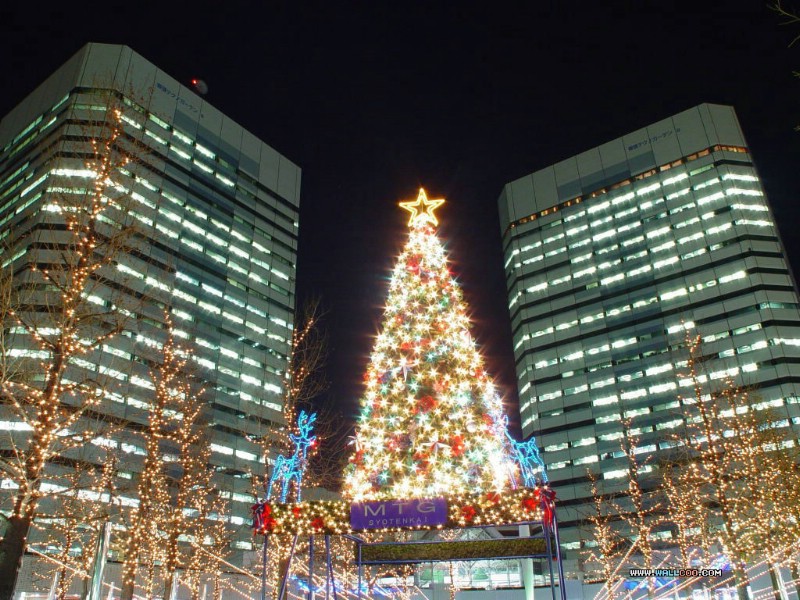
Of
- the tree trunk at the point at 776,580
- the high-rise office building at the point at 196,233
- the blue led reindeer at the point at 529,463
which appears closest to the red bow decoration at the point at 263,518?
the blue led reindeer at the point at 529,463

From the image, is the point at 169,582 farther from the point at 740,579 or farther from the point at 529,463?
the point at 740,579

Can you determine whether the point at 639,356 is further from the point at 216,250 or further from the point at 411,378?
the point at 411,378

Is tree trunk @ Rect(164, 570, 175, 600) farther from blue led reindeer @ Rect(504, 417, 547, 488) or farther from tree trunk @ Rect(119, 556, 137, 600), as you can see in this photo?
blue led reindeer @ Rect(504, 417, 547, 488)

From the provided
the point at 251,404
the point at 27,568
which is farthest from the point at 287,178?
the point at 27,568

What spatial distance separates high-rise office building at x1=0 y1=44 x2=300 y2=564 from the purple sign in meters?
54.1

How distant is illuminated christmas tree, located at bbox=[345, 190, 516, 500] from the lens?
13.6m

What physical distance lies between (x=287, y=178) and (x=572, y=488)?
6658 centimetres

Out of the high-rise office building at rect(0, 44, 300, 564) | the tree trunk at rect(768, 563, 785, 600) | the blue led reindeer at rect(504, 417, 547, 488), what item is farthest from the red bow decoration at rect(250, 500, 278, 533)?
the high-rise office building at rect(0, 44, 300, 564)

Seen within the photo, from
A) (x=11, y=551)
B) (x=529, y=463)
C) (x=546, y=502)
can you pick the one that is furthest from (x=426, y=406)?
(x=11, y=551)

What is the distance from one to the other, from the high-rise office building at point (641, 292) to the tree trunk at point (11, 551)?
72.4m

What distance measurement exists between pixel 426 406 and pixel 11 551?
917 cm

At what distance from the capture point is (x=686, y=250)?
8162 cm

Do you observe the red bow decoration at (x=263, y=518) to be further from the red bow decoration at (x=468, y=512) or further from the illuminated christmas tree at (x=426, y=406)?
the red bow decoration at (x=468, y=512)

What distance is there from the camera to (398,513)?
463 inches
